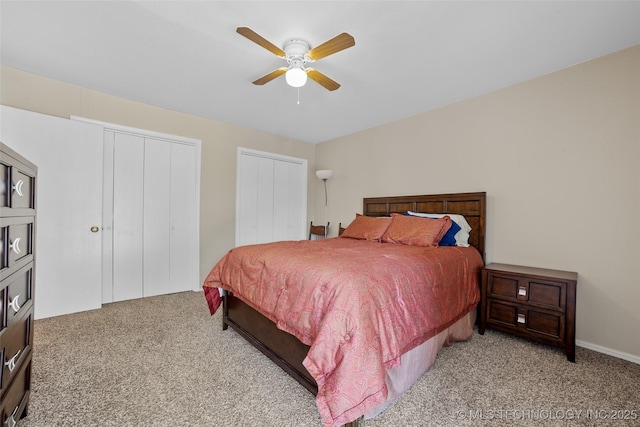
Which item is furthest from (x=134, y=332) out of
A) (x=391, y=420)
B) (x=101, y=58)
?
(x=101, y=58)

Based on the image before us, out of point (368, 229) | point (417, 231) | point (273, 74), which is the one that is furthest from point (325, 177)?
point (273, 74)

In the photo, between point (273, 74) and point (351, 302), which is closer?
point (351, 302)

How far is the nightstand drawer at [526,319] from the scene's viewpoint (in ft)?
6.84

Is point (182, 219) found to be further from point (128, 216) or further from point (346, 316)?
point (346, 316)

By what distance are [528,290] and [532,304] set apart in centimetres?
11

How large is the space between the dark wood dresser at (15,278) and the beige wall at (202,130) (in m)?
2.11

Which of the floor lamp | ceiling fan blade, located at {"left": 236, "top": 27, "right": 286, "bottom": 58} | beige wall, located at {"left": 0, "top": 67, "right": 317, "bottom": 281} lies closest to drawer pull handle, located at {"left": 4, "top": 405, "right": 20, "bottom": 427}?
ceiling fan blade, located at {"left": 236, "top": 27, "right": 286, "bottom": 58}

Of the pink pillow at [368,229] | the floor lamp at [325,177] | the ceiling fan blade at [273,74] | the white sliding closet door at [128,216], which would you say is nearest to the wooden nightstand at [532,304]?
the pink pillow at [368,229]

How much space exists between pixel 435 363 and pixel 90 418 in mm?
2154

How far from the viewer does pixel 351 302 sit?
1.33 meters

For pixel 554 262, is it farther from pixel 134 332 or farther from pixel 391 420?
pixel 134 332

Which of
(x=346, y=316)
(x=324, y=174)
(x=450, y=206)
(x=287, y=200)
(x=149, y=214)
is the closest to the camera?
(x=346, y=316)

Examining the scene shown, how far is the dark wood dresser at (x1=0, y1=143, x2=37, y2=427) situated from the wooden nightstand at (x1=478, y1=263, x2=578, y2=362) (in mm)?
3087

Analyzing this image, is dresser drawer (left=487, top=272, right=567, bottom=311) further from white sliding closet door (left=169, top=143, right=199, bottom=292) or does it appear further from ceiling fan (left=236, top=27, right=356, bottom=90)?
white sliding closet door (left=169, top=143, right=199, bottom=292)
